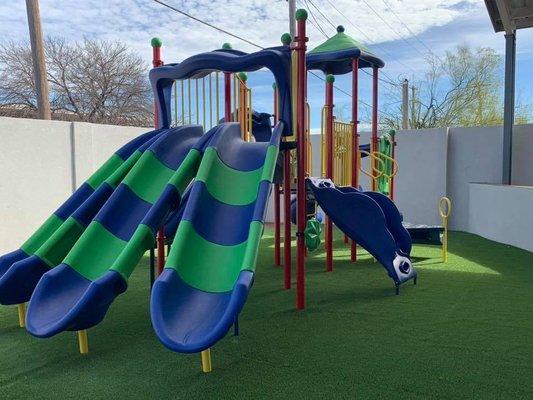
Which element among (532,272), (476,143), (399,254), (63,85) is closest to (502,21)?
(476,143)

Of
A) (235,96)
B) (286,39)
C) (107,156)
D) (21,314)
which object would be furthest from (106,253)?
(107,156)

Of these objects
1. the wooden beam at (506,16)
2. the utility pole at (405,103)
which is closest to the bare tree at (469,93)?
the utility pole at (405,103)

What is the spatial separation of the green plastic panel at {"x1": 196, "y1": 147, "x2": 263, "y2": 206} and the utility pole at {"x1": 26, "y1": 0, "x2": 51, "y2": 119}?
7.12 m

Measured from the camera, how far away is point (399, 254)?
17.2 ft

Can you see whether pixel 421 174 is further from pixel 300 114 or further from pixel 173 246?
pixel 173 246

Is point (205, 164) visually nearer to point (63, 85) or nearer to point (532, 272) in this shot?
point (532, 272)

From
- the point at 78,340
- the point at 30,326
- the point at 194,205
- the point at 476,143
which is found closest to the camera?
the point at 30,326

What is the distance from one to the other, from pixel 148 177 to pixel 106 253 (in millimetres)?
790

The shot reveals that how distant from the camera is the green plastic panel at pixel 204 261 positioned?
2977 millimetres

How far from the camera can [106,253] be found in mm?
3488

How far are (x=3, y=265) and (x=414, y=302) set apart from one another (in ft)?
12.0

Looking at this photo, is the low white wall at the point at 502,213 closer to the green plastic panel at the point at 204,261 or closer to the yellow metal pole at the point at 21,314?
the green plastic panel at the point at 204,261

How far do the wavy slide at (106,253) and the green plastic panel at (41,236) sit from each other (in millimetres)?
479

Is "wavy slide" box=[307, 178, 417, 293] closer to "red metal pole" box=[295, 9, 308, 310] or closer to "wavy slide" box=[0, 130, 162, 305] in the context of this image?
"red metal pole" box=[295, 9, 308, 310]
